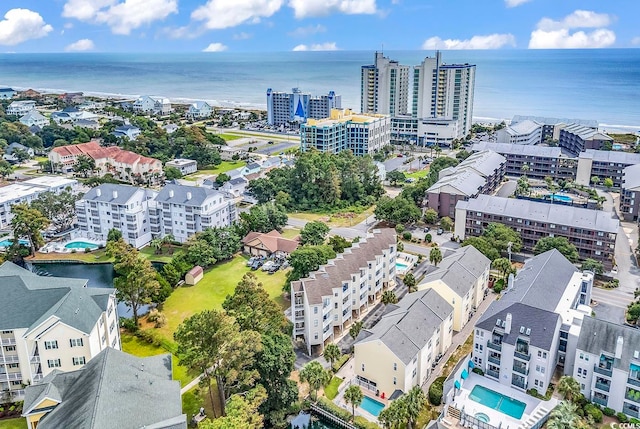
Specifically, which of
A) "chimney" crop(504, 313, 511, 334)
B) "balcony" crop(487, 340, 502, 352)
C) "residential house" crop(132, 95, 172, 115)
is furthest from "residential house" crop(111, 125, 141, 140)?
"chimney" crop(504, 313, 511, 334)

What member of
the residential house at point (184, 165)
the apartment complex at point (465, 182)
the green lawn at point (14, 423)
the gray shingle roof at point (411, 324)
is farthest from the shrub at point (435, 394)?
the residential house at point (184, 165)

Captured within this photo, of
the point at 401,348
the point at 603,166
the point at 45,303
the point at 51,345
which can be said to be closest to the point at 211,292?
the point at 45,303

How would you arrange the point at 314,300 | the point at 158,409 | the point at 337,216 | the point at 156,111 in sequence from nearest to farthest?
the point at 158,409, the point at 314,300, the point at 337,216, the point at 156,111

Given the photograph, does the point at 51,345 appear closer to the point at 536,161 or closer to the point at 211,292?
the point at 211,292

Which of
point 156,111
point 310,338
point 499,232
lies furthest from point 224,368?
point 156,111

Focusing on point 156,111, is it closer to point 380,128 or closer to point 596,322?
point 380,128
